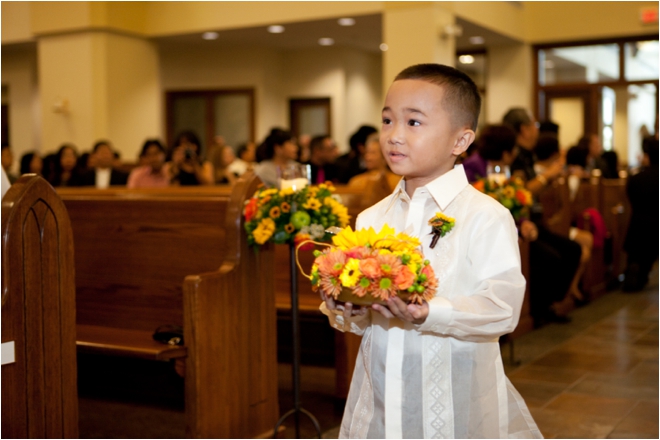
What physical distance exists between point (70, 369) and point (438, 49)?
7894 mm

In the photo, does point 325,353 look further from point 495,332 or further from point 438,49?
point 438,49

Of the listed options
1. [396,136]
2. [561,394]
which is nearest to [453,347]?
[396,136]

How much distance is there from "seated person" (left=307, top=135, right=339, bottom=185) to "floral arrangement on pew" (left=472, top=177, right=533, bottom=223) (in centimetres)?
335

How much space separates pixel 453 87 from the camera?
1.70m

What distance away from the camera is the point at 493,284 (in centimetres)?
161

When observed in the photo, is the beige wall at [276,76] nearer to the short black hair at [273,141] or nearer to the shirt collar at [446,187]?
the short black hair at [273,141]

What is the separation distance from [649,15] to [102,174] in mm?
8096

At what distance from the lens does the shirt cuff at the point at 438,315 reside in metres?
1.54

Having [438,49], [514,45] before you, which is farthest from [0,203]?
[514,45]

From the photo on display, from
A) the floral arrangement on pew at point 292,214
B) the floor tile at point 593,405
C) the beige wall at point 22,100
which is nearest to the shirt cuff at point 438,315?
the floral arrangement on pew at point 292,214

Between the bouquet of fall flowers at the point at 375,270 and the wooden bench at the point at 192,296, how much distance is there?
1446mm

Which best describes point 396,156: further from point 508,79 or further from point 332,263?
point 508,79

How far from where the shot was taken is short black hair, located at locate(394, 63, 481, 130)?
5.55 feet

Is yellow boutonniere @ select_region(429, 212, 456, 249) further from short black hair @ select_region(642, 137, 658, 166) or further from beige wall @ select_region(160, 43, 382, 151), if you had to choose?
Result: beige wall @ select_region(160, 43, 382, 151)
